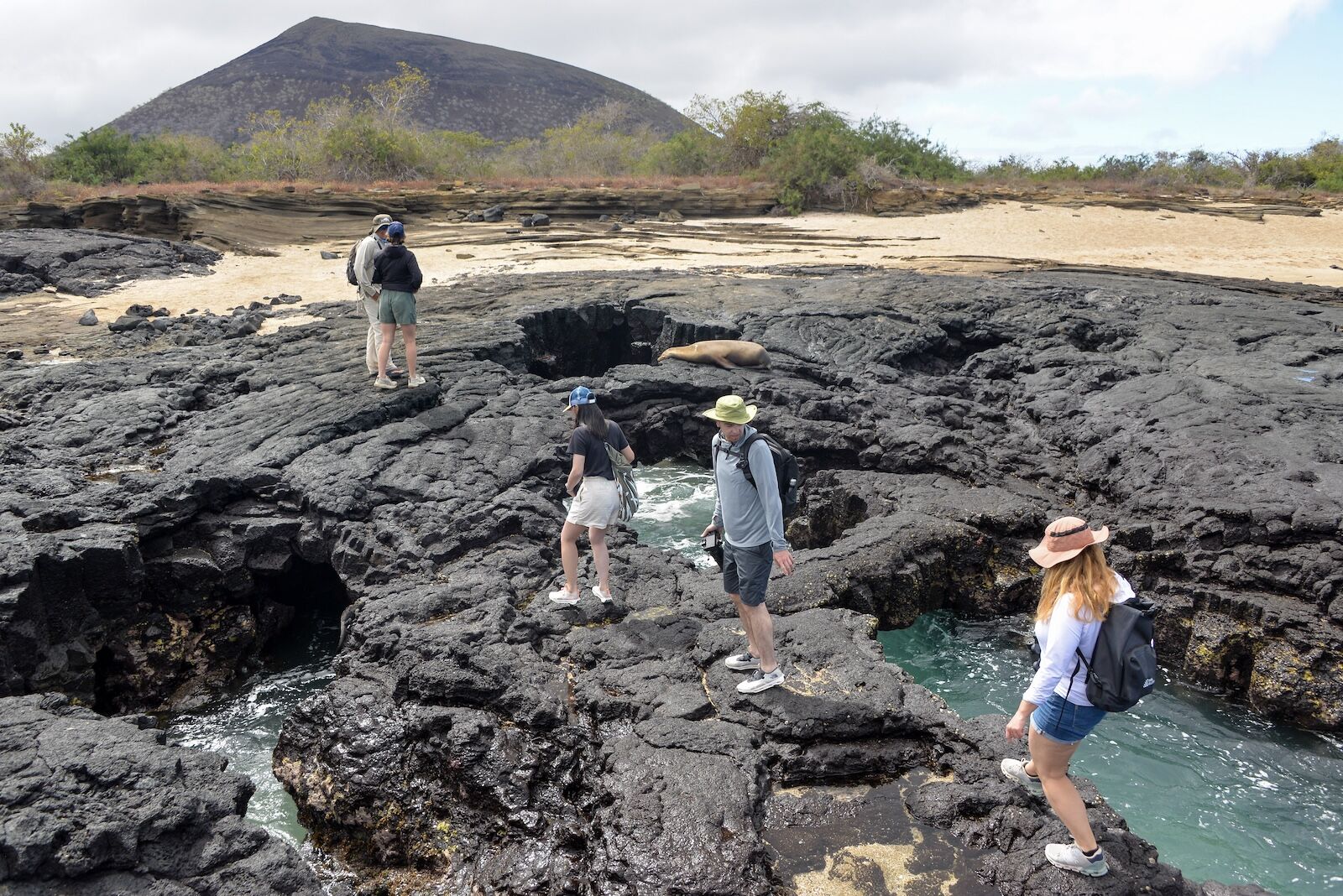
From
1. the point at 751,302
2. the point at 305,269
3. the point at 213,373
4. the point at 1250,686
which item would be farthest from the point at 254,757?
the point at 305,269

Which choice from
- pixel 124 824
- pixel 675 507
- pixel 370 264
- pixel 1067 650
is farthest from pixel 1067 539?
pixel 370 264

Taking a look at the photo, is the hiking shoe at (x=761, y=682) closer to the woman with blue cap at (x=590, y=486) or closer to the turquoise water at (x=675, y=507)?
the woman with blue cap at (x=590, y=486)

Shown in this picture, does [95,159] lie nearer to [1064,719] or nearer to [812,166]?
[812,166]

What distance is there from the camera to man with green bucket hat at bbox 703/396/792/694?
540 centimetres

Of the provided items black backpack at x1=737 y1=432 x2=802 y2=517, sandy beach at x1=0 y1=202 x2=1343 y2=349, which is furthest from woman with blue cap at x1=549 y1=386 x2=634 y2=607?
sandy beach at x1=0 y1=202 x2=1343 y2=349

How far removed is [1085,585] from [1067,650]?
0.31m

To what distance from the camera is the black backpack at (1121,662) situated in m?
3.86

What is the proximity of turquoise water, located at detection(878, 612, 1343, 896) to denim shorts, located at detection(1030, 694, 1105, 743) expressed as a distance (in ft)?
7.09

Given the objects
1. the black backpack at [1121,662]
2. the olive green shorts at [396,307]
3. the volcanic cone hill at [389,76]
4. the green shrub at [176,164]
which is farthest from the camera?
the volcanic cone hill at [389,76]

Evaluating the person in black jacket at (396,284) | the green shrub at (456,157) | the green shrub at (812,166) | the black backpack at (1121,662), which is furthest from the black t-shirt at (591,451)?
the green shrub at (456,157)

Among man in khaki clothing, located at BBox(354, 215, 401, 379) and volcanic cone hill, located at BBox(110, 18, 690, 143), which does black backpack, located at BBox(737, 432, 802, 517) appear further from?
volcanic cone hill, located at BBox(110, 18, 690, 143)

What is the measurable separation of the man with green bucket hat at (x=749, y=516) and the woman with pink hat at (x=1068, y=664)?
1.59 m

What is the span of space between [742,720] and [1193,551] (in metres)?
4.95

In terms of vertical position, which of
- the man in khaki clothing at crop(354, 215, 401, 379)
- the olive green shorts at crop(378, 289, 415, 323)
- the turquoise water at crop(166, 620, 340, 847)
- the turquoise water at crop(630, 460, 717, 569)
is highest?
the man in khaki clothing at crop(354, 215, 401, 379)
